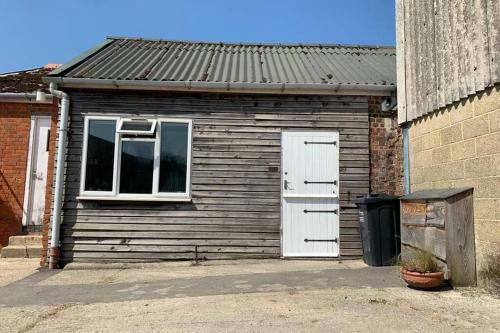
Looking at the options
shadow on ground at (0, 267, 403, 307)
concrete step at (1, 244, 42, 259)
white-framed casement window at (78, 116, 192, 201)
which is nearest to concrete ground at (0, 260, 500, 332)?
shadow on ground at (0, 267, 403, 307)

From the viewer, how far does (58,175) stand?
23.5 feet

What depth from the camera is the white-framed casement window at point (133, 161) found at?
24.0 ft

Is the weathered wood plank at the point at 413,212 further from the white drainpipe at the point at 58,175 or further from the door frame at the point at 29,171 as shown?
the door frame at the point at 29,171

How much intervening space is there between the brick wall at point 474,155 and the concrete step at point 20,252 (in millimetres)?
7669

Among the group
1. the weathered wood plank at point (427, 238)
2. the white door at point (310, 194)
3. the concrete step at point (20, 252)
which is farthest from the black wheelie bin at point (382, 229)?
the concrete step at point (20, 252)

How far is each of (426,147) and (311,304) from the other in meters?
3.42

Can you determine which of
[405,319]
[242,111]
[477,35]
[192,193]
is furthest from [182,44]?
[405,319]

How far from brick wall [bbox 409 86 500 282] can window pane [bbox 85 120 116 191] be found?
5442mm

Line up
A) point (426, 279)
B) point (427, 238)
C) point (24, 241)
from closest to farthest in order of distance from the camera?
point (426, 279) < point (427, 238) < point (24, 241)

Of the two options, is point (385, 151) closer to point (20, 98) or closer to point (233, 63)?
point (233, 63)

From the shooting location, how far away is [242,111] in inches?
299

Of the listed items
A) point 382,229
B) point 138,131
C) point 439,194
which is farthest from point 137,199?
point 439,194

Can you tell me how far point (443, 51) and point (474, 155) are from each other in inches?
63.6

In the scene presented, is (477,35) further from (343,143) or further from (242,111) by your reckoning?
(242,111)
